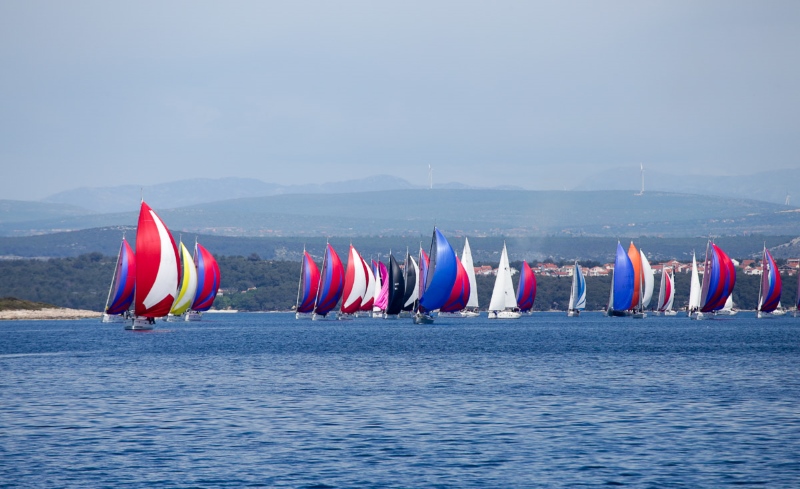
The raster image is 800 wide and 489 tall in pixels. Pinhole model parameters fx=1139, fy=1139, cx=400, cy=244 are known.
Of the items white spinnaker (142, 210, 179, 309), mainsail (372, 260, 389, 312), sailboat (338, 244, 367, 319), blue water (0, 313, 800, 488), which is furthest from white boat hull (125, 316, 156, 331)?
mainsail (372, 260, 389, 312)

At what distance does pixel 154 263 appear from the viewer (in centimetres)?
6869

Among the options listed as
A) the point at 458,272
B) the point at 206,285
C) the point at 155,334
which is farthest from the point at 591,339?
the point at 206,285

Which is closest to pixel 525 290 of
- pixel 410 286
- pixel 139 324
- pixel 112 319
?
pixel 410 286

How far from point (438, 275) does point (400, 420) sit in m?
60.1

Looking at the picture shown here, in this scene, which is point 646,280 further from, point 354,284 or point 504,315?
point 354,284

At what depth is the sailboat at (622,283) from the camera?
358ft

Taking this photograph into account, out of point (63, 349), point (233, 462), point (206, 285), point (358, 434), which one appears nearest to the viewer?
point (233, 462)

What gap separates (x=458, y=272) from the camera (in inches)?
4033

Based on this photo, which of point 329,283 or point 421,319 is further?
point 329,283

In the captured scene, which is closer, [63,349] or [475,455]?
[475,455]

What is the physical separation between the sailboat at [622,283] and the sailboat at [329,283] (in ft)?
88.6

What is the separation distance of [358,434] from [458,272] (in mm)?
71371

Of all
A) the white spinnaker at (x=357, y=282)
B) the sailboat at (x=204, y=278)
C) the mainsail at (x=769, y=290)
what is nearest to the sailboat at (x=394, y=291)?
the white spinnaker at (x=357, y=282)

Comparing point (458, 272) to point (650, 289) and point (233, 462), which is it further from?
point (233, 462)
